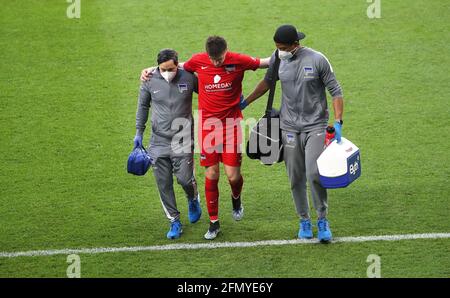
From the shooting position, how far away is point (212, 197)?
892 cm

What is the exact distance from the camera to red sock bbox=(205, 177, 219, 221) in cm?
889

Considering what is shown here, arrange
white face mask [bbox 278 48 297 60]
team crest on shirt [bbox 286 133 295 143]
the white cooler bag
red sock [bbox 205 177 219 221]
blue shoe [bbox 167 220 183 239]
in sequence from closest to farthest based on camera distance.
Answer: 1. the white cooler bag
2. white face mask [bbox 278 48 297 60]
3. team crest on shirt [bbox 286 133 295 143]
4. red sock [bbox 205 177 219 221]
5. blue shoe [bbox 167 220 183 239]

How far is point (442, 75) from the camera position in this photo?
513 inches

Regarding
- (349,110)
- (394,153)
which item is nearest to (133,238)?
(394,153)

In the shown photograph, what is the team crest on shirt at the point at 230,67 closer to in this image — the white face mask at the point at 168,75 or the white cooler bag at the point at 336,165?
the white face mask at the point at 168,75

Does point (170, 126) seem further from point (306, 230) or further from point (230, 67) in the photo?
point (306, 230)

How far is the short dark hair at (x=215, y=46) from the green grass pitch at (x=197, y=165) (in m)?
1.76

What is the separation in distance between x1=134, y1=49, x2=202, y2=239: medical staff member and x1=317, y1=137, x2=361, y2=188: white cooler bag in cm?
136

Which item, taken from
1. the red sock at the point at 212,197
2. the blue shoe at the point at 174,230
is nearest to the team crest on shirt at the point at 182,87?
the red sock at the point at 212,197

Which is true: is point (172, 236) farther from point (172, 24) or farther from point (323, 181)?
point (172, 24)

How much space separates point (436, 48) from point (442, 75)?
0.99 metres

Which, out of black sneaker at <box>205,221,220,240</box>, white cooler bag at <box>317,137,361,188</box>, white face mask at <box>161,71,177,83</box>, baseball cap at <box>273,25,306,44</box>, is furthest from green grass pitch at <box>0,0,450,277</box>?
baseball cap at <box>273,25,306,44</box>

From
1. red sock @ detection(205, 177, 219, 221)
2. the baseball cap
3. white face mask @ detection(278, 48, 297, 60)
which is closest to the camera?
the baseball cap

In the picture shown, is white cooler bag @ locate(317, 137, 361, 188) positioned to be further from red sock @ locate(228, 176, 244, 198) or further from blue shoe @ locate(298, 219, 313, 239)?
red sock @ locate(228, 176, 244, 198)
